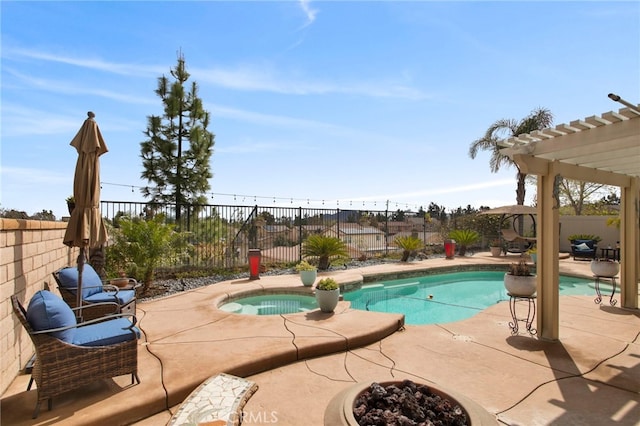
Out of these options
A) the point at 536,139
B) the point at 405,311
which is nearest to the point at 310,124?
the point at 405,311

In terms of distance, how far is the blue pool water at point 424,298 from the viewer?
5910 mm

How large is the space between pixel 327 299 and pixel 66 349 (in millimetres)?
3168

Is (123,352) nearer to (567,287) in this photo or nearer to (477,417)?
(477,417)

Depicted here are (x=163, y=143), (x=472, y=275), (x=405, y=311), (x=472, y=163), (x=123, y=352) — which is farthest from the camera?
(x=472, y=163)

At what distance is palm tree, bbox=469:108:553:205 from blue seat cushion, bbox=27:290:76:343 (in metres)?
16.1

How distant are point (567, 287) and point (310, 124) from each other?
837 cm

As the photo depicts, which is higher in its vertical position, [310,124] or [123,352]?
[310,124]

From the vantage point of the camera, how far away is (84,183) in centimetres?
357

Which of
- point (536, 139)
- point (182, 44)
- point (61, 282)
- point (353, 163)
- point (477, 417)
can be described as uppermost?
point (182, 44)

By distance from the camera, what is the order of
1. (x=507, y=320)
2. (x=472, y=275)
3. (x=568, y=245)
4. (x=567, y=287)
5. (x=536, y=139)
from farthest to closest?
(x=568, y=245) < (x=472, y=275) < (x=567, y=287) < (x=507, y=320) < (x=536, y=139)

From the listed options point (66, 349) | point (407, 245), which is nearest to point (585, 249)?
point (407, 245)

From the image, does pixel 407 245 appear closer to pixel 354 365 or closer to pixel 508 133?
pixel 354 365

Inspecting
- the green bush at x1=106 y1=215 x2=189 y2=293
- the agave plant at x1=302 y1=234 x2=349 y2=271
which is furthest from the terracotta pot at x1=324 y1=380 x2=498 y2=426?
the agave plant at x1=302 y1=234 x2=349 y2=271

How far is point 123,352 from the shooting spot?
2.56m
